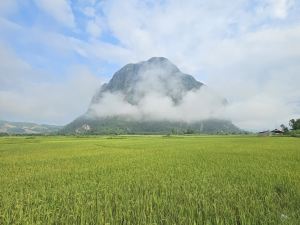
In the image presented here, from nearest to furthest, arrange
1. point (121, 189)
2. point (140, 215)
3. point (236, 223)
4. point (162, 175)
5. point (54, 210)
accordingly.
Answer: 1. point (236, 223)
2. point (140, 215)
3. point (54, 210)
4. point (121, 189)
5. point (162, 175)

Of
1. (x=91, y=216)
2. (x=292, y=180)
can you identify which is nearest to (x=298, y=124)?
(x=292, y=180)

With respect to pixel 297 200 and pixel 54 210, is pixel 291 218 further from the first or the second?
pixel 54 210

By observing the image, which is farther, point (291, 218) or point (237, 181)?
point (237, 181)

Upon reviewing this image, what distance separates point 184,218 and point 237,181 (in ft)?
13.9

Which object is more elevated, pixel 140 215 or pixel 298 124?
pixel 298 124

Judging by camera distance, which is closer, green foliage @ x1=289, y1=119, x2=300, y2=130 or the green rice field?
the green rice field

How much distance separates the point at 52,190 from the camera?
8500 millimetres

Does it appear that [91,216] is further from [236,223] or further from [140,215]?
[236,223]

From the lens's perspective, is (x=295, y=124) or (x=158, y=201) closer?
(x=158, y=201)

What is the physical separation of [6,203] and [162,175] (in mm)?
5333

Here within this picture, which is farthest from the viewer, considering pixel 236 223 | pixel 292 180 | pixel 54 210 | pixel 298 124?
pixel 298 124

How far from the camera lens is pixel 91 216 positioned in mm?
5898

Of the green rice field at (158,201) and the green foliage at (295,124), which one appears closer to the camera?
the green rice field at (158,201)

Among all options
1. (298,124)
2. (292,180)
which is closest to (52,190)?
(292,180)
